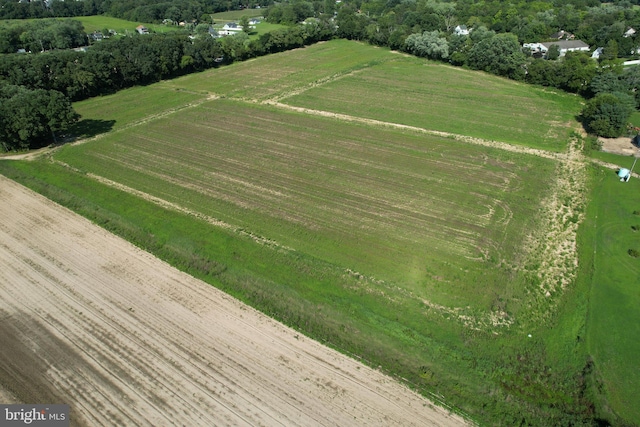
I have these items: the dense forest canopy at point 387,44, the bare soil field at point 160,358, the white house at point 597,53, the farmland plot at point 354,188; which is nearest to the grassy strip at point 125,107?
the dense forest canopy at point 387,44

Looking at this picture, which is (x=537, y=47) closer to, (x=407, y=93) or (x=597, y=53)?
(x=597, y=53)

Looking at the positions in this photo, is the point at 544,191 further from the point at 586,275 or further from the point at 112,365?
the point at 112,365

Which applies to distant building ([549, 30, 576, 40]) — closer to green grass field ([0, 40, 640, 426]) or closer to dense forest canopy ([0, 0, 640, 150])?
dense forest canopy ([0, 0, 640, 150])

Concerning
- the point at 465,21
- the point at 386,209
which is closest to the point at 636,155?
the point at 386,209

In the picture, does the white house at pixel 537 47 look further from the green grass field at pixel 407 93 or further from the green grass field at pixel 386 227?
the green grass field at pixel 386 227

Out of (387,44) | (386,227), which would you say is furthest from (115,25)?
(386,227)

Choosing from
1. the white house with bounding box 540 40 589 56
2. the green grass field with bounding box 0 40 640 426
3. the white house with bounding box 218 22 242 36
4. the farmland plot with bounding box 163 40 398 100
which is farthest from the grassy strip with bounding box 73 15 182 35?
the white house with bounding box 540 40 589 56
